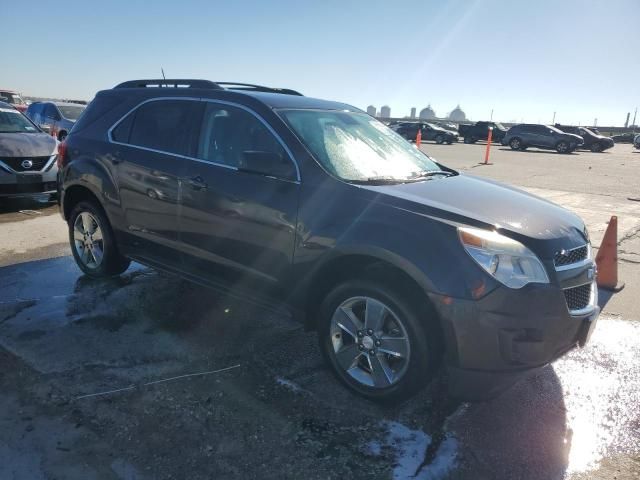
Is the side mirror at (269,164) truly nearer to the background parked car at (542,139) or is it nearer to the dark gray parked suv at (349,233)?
the dark gray parked suv at (349,233)

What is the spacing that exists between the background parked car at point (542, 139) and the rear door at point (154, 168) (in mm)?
30521

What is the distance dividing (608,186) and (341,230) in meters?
13.3

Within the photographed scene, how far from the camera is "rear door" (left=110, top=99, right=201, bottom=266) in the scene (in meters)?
4.08

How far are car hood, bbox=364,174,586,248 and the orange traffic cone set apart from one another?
207 cm

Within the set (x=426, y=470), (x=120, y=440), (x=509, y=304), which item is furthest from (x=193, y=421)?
(x=509, y=304)

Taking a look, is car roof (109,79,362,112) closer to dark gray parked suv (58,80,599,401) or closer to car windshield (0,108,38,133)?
dark gray parked suv (58,80,599,401)

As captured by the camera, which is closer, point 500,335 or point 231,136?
point 500,335

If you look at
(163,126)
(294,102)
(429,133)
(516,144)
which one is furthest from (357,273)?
(429,133)

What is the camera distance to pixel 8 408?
296cm

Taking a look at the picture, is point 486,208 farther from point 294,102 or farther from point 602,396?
point 294,102

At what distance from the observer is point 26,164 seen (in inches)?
318

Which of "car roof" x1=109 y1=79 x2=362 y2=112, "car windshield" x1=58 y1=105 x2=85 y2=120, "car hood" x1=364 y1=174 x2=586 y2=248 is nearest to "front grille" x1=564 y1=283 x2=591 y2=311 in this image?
"car hood" x1=364 y1=174 x2=586 y2=248

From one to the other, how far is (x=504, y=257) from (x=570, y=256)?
54 centimetres

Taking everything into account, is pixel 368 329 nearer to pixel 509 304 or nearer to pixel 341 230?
pixel 341 230
